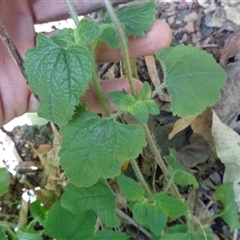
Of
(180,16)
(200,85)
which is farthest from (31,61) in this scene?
(180,16)

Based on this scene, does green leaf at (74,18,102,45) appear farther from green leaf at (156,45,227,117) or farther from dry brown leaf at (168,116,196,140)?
dry brown leaf at (168,116,196,140)

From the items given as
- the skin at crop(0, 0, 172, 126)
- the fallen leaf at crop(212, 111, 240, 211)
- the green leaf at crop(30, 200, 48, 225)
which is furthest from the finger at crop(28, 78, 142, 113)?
the green leaf at crop(30, 200, 48, 225)

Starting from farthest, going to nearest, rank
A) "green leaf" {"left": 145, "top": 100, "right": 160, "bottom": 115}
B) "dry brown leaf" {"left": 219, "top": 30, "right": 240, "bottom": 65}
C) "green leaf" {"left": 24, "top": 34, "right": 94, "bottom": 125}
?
1. "dry brown leaf" {"left": 219, "top": 30, "right": 240, "bottom": 65}
2. "green leaf" {"left": 145, "top": 100, "right": 160, "bottom": 115}
3. "green leaf" {"left": 24, "top": 34, "right": 94, "bottom": 125}

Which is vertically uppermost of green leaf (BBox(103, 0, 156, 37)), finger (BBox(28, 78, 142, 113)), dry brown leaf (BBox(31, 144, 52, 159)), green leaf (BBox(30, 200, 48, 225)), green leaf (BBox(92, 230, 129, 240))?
green leaf (BBox(103, 0, 156, 37))

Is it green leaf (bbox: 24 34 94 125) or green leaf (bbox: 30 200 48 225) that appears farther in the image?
green leaf (bbox: 30 200 48 225)

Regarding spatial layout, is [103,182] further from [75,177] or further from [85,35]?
[85,35]

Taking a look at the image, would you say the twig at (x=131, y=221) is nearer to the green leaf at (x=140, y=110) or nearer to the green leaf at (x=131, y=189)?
the green leaf at (x=131, y=189)

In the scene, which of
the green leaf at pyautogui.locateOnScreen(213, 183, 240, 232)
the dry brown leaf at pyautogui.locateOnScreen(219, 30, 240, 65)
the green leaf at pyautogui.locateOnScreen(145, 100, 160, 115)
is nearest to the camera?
the green leaf at pyautogui.locateOnScreen(145, 100, 160, 115)
